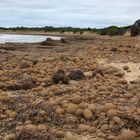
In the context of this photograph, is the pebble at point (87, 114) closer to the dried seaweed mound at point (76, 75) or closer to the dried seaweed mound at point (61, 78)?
the dried seaweed mound at point (61, 78)

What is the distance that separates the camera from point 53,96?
8188mm

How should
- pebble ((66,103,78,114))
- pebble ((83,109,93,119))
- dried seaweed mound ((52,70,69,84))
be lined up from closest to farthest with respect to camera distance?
pebble ((83,109,93,119)) → pebble ((66,103,78,114)) → dried seaweed mound ((52,70,69,84))

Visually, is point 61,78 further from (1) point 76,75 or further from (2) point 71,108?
(2) point 71,108

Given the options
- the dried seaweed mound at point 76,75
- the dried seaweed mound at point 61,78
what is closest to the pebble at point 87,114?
the dried seaweed mound at point 61,78

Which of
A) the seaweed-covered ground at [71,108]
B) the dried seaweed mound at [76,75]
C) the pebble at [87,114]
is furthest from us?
the dried seaweed mound at [76,75]

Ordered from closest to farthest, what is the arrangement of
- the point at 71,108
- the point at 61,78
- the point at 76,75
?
the point at 71,108, the point at 61,78, the point at 76,75

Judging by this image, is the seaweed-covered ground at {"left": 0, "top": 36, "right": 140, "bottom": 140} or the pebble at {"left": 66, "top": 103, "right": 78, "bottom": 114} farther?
the pebble at {"left": 66, "top": 103, "right": 78, "bottom": 114}

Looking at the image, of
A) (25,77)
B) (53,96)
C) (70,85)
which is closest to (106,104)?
(53,96)

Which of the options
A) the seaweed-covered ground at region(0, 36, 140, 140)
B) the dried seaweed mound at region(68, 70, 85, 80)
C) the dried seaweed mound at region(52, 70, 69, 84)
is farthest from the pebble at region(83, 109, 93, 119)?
the dried seaweed mound at region(68, 70, 85, 80)

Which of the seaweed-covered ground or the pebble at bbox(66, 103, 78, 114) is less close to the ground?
the pebble at bbox(66, 103, 78, 114)

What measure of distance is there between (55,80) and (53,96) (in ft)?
5.57

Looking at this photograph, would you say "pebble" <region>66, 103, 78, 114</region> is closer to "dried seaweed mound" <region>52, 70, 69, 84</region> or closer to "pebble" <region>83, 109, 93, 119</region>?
"pebble" <region>83, 109, 93, 119</region>

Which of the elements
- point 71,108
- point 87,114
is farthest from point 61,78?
point 87,114

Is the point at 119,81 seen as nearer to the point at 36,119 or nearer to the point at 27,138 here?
the point at 36,119
